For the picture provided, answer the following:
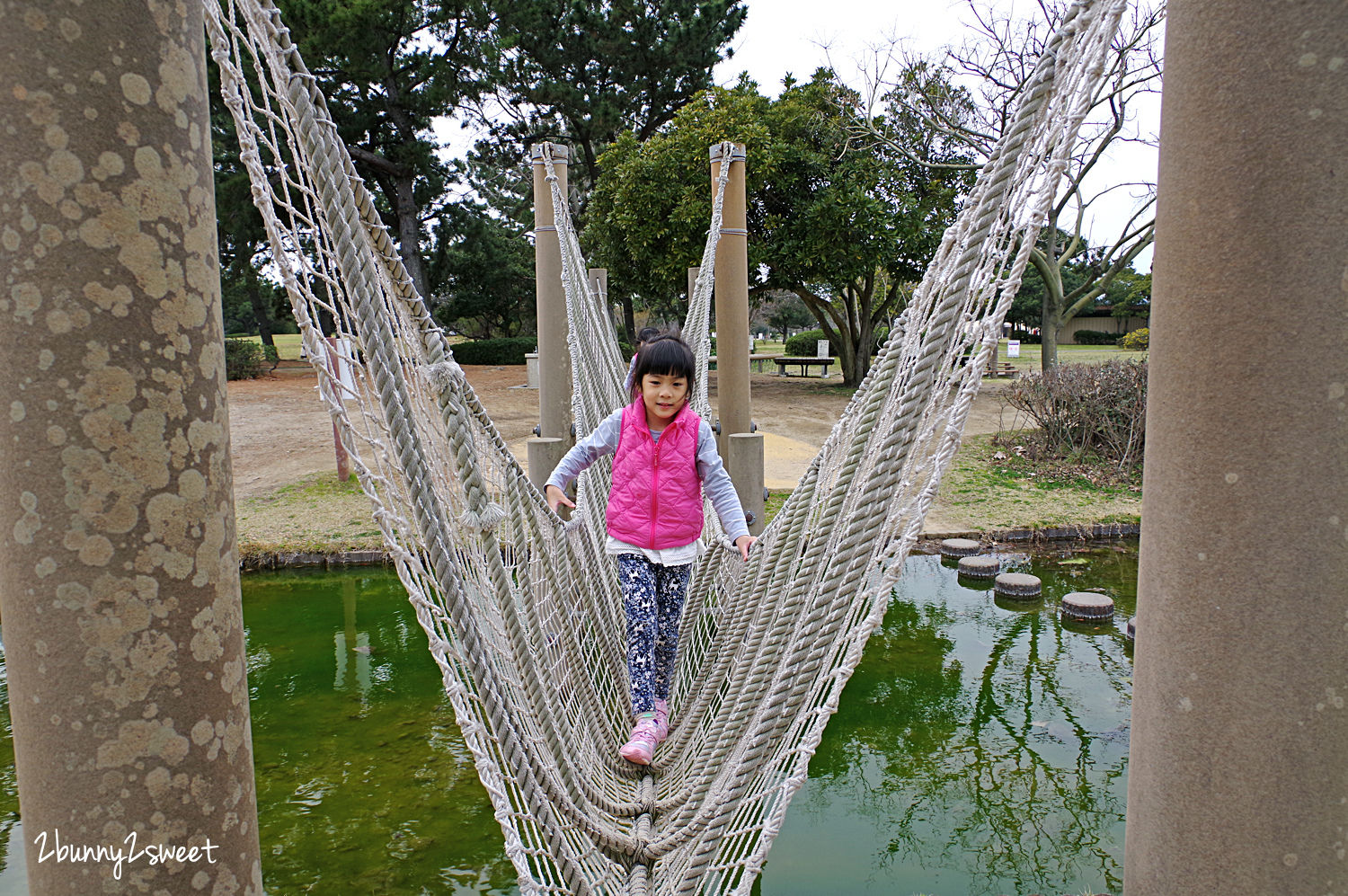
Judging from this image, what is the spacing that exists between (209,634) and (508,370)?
1397 cm

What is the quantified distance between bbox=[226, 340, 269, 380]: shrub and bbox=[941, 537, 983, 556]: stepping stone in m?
11.1

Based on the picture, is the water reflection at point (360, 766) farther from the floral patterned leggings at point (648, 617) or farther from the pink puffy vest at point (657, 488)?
the pink puffy vest at point (657, 488)

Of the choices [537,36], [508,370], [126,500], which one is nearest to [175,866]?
[126,500]

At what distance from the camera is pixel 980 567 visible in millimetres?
3861

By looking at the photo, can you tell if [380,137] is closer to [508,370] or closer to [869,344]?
[508,370]

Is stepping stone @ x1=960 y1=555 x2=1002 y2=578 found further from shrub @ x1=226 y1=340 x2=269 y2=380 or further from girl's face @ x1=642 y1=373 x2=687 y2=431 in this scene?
shrub @ x1=226 y1=340 x2=269 y2=380

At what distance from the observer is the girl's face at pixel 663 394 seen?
1.88m

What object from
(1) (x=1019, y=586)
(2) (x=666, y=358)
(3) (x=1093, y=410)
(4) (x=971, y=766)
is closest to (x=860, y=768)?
(4) (x=971, y=766)

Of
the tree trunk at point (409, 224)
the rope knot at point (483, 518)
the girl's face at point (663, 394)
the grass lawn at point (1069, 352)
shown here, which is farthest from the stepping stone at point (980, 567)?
the grass lawn at point (1069, 352)

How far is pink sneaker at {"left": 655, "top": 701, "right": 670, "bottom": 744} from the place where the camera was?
1.86m

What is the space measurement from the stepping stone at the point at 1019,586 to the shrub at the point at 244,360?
11.6m

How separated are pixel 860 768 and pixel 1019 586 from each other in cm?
167

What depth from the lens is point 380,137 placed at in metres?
13.2

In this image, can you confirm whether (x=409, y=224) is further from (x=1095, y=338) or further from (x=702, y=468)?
(x=1095, y=338)
